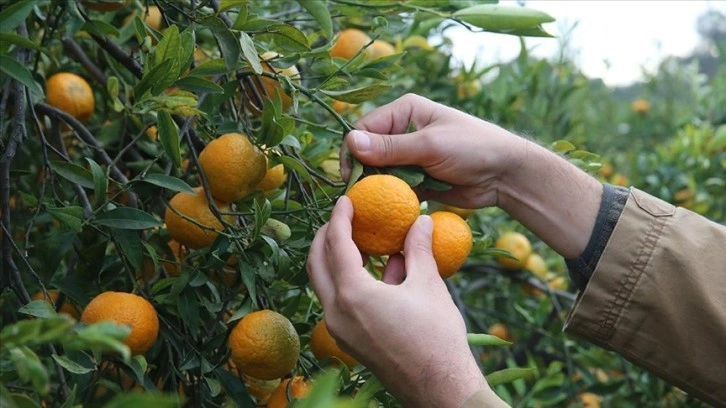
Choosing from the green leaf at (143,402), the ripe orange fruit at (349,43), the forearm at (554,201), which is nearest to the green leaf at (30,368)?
the green leaf at (143,402)

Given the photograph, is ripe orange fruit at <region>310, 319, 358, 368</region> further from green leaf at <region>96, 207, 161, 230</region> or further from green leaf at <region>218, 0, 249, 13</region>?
green leaf at <region>218, 0, 249, 13</region>

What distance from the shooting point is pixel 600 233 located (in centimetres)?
139

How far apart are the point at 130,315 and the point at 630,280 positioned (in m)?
0.80

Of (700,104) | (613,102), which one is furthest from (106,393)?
(613,102)

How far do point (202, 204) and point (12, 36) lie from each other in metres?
0.39

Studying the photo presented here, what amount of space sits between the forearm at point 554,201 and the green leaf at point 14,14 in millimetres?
803

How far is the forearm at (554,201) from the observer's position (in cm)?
137

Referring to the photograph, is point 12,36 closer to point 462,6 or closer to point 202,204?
point 202,204

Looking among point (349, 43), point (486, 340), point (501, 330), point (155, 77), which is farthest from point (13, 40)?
point (501, 330)

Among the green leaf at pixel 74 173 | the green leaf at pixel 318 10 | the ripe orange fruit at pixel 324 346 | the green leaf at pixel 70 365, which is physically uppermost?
the green leaf at pixel 318 10

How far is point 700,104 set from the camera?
3119 mm

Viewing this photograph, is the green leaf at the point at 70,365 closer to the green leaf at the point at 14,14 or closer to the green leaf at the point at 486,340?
the green leaf at the point at 14,14

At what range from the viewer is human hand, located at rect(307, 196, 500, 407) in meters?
0.96

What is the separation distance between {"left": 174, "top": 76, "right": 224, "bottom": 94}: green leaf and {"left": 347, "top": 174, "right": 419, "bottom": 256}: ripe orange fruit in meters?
0.22
